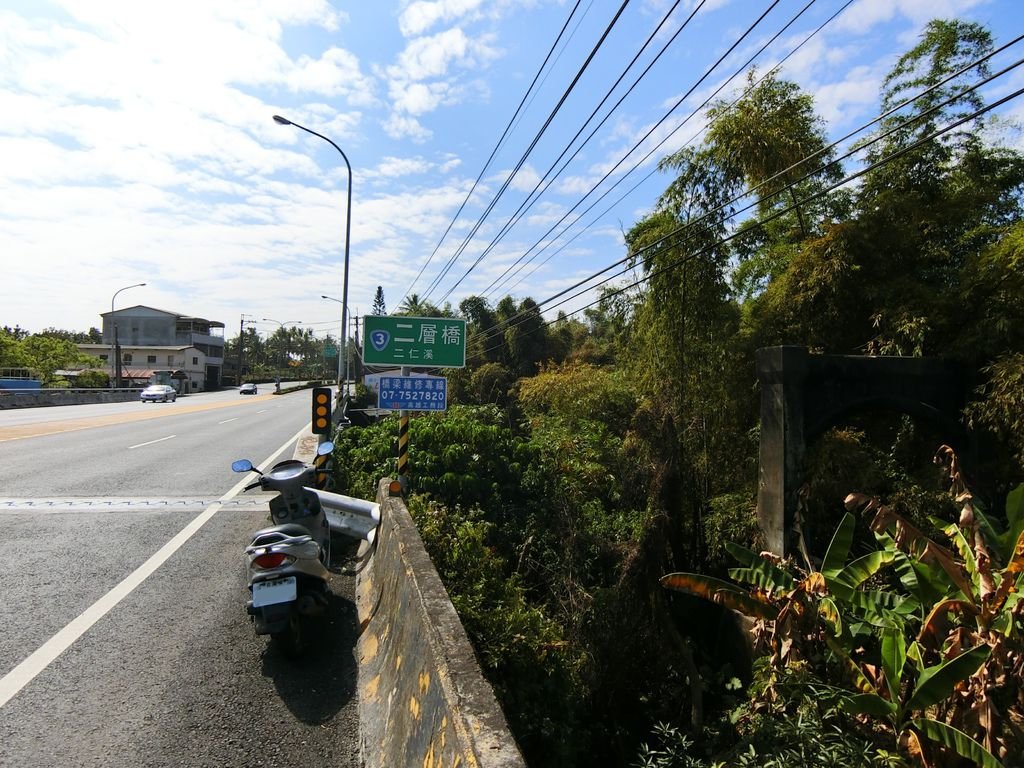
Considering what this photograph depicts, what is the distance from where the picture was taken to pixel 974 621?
3957mm

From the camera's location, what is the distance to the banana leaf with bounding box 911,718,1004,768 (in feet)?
9.93

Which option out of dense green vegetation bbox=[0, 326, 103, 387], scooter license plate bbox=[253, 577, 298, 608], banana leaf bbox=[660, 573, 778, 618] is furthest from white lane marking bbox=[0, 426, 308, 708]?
dense green vegetation bbox=[0, 326, 103, 387]

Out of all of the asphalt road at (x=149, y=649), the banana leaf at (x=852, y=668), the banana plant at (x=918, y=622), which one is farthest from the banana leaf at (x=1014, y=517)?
the asphalt road at (x=149, y=649)

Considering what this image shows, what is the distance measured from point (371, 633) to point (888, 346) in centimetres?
702

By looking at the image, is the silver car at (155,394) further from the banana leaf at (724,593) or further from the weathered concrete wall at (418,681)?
the banana leaf at (724,593)

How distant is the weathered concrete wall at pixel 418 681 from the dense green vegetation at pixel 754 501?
2.04 ft

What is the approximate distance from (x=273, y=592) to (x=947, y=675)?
4.22 meters

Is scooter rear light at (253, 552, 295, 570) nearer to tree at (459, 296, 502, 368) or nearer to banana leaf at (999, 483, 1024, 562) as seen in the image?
banana leaf at (999, 483, 1024, 562)

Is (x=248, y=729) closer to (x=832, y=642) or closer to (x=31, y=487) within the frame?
(x=832, y=642)

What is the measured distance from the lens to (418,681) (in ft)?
10.6

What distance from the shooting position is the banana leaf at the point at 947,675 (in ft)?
11.0

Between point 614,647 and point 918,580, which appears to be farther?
point 614,647

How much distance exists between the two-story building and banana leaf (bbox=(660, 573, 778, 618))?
68369 millimetres

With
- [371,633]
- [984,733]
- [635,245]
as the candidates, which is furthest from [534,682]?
[635,245]
